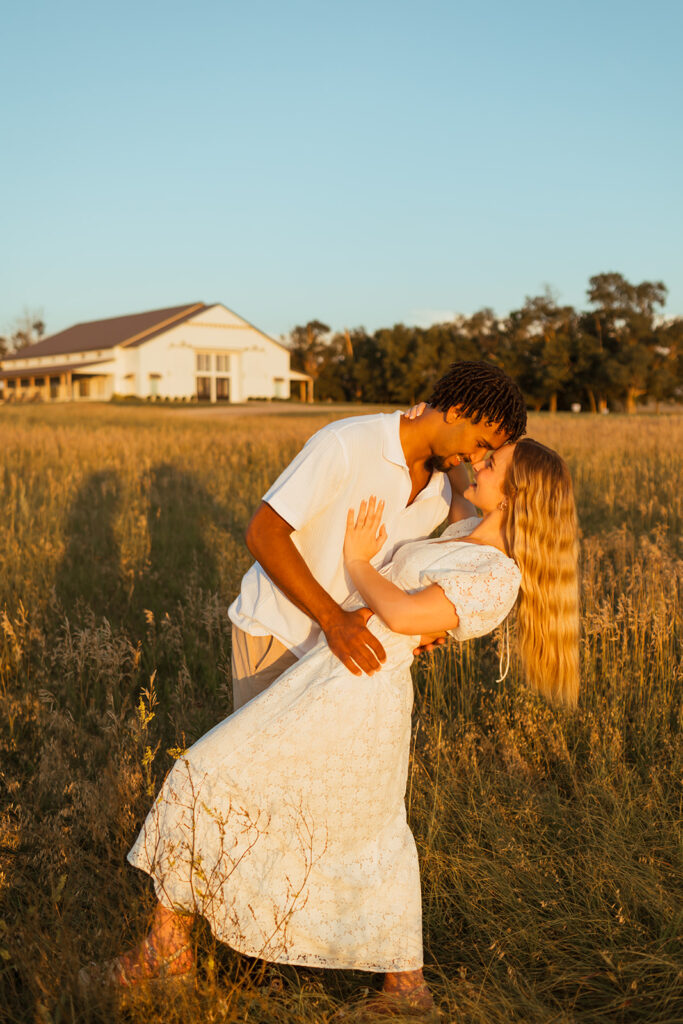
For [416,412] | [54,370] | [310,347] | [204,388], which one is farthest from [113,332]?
[416,412]

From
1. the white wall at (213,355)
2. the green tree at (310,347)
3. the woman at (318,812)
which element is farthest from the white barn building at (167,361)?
the woman at (318,812)

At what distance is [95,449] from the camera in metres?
12.2

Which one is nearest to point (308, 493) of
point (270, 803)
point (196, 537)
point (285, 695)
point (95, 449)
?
point (285, 695)

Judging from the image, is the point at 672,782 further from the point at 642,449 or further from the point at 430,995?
the point at 642,449

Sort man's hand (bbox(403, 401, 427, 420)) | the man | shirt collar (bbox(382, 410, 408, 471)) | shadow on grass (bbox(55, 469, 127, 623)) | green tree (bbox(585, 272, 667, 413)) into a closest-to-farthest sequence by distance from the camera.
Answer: the man
shirt collar (bbox(382, 410, 408, 471))
man's hand (bbox(403, 401, 427, 420))
shadow on grass (bbox(55, 469, 127, 623))
green tree (bbox(585, 272, 667, 413))

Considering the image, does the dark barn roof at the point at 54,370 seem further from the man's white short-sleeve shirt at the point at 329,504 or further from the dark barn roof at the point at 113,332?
the man's white short-sleeve shirt at the point at 329,504

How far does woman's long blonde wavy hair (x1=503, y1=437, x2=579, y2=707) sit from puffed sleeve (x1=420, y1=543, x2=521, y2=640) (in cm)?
17

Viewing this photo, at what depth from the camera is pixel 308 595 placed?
7.44ft

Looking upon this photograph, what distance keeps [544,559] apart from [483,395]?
56 cm

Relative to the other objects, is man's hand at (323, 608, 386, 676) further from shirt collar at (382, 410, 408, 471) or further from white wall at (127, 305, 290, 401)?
white wall at (127, 305, 290, 401)

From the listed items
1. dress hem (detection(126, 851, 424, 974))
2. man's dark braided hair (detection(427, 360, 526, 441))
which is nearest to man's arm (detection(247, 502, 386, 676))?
man's dark braided hair (detection(427, 360, 526, 441))

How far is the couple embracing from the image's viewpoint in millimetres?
2184

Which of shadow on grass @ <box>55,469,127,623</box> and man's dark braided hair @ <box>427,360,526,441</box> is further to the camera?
shadow on grass @ <box>55,469,127,623</box>

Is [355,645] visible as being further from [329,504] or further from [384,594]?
[329,504]
